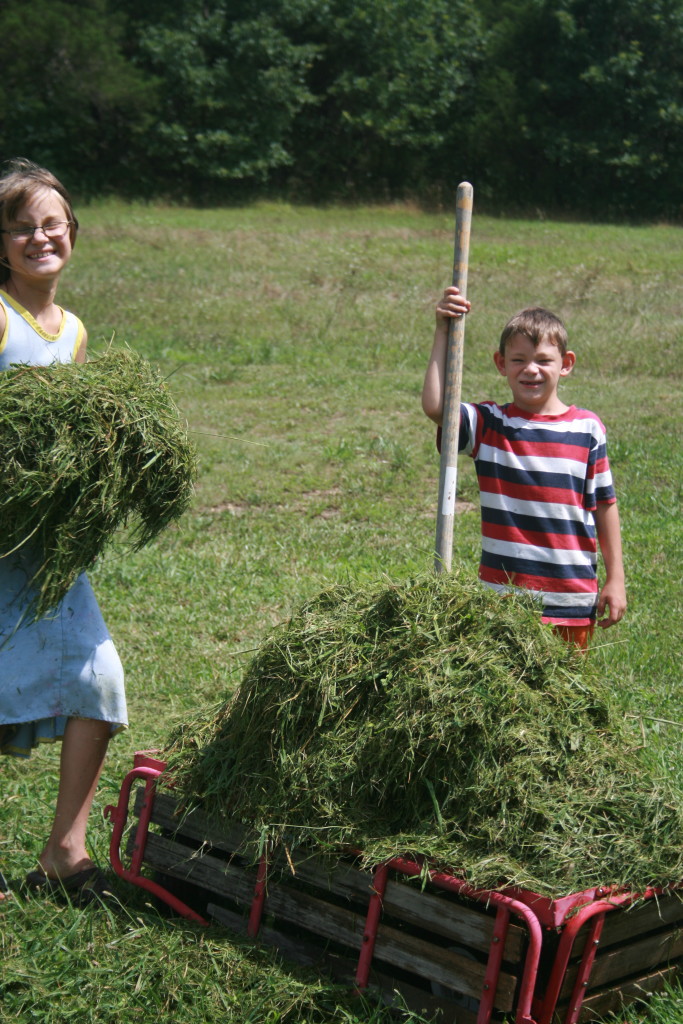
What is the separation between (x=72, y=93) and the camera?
32594 millimetres

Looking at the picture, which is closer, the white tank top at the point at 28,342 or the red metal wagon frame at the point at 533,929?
the red metal wagon frame at the point at 533,929

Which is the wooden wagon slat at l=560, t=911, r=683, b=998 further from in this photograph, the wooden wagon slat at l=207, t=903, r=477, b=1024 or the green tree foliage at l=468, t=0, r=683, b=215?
the green tree foliage at l=468, t=0, r=683, b=215

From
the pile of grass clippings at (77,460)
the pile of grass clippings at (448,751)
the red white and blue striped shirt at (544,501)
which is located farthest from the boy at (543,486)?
the pile of grass clippings at (77,460)

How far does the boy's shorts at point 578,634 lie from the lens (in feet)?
12.3

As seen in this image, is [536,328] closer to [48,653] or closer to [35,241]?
[35,241]

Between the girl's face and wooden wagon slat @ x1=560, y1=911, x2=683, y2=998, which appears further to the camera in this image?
the girl's face

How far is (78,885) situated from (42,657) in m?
0.77

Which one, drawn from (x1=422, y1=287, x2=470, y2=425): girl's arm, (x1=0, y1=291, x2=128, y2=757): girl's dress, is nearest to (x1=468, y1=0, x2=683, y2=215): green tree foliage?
(x1=422, y1=287, x2=470, y2=425): girl's arm

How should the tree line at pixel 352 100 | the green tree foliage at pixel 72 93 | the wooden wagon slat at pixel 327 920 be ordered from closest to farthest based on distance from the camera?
the wooden wagon slat at pixel 327 920
the green tree foliage at pixel 72 93
the tree line at pixel 352 100

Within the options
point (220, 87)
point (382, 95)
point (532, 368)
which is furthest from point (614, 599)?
point (382, 95)

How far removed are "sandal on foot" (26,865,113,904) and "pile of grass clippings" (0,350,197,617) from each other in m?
0.90

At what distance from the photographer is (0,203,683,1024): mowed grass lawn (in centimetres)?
312

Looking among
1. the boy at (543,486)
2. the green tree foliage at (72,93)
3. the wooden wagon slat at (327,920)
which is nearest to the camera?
the wooden wagon slat at (327,920)

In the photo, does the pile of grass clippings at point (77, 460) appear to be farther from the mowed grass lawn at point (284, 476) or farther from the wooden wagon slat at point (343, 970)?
the wooden wagon slat at point (343, 970)
